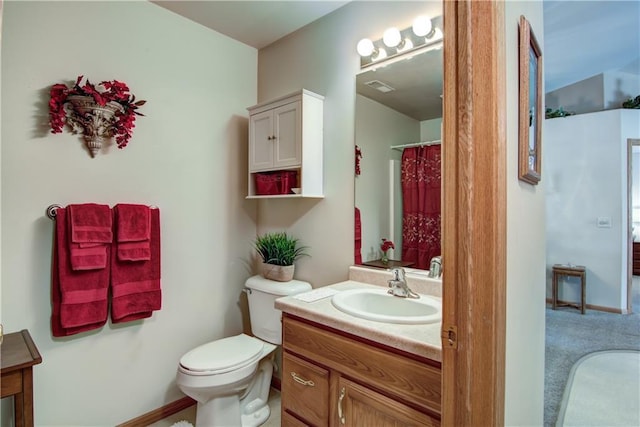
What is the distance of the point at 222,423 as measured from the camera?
1.77m

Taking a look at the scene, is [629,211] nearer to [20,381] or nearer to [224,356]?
[224,356]

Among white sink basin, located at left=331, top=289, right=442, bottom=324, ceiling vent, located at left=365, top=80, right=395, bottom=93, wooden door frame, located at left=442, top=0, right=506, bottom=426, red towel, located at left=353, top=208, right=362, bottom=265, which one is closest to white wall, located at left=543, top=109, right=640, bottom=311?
ceiling vent, located at left=365, top=80, right=395, bottom=93

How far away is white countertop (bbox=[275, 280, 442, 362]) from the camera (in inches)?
41.6

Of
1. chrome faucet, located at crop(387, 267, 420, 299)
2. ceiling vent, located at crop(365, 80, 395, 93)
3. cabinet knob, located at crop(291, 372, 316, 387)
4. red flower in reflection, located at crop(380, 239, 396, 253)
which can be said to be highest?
ceiling vent, located at crop(365, 80, 395, 93)

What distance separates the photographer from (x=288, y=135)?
6.72 feet

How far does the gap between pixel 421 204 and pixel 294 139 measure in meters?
0.84

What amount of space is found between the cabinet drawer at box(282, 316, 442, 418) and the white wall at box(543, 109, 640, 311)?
401 cm

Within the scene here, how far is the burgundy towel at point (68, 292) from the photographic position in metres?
1.61

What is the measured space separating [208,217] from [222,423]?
122cm

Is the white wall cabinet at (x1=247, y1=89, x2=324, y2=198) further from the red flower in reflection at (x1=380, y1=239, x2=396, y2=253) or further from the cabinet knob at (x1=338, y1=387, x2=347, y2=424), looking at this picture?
the cabinet knob at (x1=338, y1=387, x2=347, y2=424)

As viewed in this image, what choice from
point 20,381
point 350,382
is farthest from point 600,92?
point 20,381

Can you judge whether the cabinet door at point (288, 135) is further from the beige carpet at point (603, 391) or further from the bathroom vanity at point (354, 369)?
the beige carpet at point (603, 391)

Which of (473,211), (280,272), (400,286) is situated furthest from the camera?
(280,272)

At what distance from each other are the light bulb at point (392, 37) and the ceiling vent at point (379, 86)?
0.20 m
